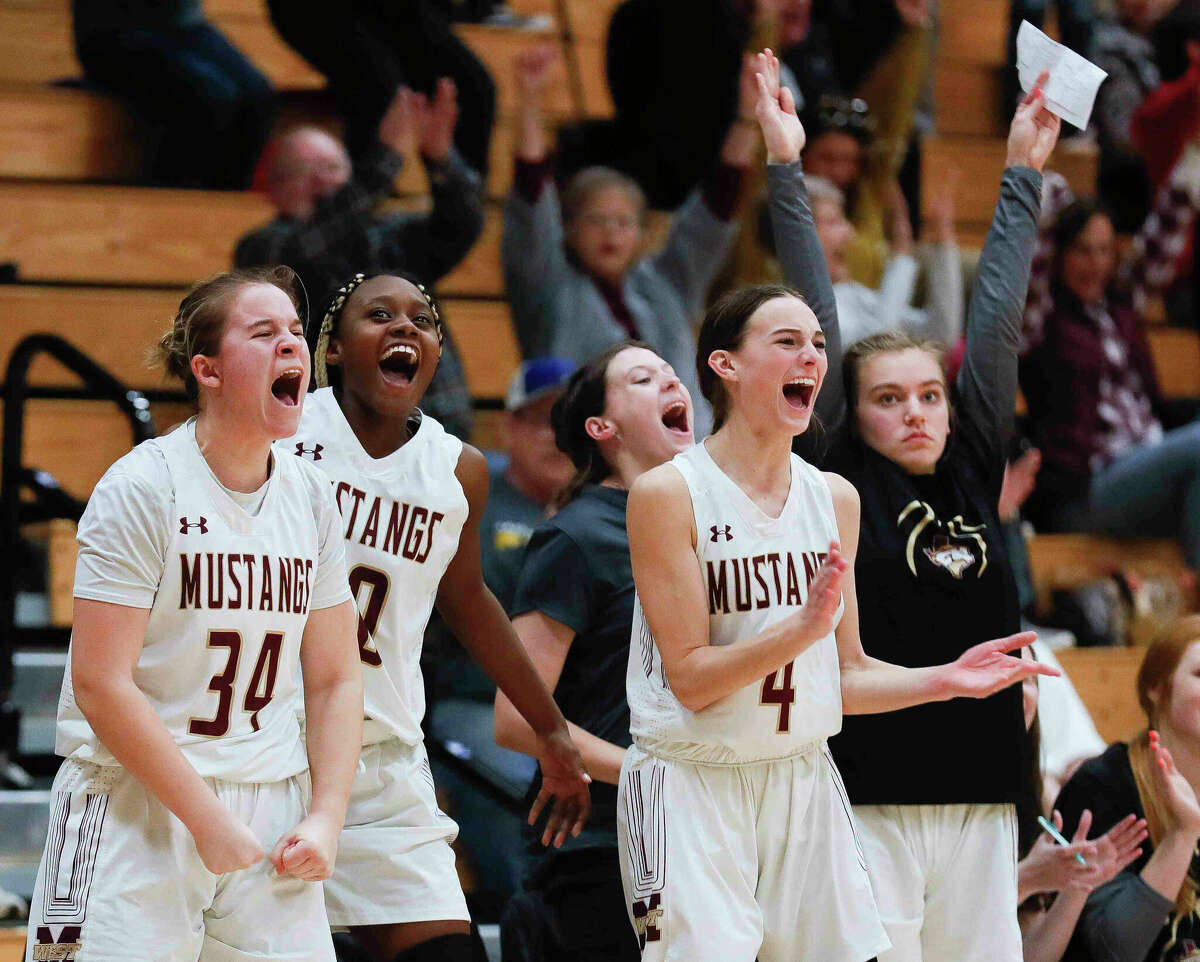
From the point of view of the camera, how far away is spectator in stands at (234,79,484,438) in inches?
206

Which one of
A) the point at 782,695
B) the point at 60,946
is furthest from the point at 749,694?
the point at 60,946

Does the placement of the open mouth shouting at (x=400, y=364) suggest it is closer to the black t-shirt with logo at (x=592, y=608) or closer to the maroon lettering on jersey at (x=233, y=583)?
the black t-shirt with logo at (x=592, y=608)

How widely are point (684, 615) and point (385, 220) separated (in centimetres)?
297

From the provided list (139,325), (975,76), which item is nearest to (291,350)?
(139,325)

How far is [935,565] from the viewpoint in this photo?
342 cm

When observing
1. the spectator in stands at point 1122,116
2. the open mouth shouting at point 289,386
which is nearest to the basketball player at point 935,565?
the open mouth shouting at point 289,386

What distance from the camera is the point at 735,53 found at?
6.84 meters

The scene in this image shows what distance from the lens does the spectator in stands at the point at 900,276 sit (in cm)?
598

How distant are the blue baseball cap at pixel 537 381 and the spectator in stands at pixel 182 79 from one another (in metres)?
1.96

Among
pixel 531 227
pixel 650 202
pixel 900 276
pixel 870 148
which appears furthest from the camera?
pixel 650 202

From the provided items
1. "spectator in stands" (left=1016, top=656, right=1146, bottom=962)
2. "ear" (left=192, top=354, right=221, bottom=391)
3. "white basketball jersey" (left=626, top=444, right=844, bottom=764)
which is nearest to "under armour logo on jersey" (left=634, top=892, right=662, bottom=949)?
"white basketball jersey" (left=626, top=444, right=844, bottom=764)

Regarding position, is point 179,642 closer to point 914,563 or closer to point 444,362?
point 914,563

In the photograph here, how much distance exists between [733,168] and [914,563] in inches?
113

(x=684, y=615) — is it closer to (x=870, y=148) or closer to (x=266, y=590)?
(x=266, y=590)
